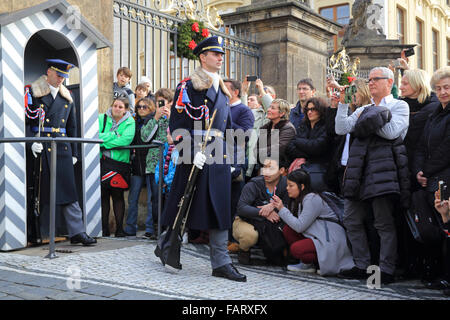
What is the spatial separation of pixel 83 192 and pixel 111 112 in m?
1.20

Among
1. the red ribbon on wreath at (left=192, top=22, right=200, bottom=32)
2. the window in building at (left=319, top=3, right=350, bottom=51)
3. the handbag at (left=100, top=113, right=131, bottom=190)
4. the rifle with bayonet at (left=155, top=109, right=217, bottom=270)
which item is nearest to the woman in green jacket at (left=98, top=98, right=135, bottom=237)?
the handbag at (left=100, top=113, right=131, bottom=190)

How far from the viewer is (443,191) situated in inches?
192

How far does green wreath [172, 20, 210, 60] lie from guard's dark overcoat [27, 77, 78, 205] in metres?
2.77

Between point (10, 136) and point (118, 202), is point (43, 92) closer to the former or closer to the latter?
point (10, 136)

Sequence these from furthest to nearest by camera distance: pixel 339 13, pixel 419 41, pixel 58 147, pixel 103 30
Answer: pixel 419 41 → pixel 339 13 → pixel 103 30 → pixel 58 147

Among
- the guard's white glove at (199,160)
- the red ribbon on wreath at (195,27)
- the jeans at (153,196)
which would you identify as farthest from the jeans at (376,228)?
the red ribbon on wreath at (195,27)

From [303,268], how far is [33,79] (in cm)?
412

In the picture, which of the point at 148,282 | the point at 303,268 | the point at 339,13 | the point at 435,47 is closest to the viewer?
the point at 148,282

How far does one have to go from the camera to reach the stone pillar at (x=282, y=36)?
35.5ft

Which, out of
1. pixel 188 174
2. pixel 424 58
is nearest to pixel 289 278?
pixel 188 174

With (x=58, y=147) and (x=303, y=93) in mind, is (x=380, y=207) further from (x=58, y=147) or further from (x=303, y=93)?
(x=58, y=147)

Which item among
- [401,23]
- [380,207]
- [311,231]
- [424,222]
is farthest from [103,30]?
[401,23]

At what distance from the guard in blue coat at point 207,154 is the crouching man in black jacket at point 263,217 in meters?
0.79

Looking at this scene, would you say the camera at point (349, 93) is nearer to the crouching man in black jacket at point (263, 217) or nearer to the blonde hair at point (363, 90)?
the blonde hair at point (363, 90)
